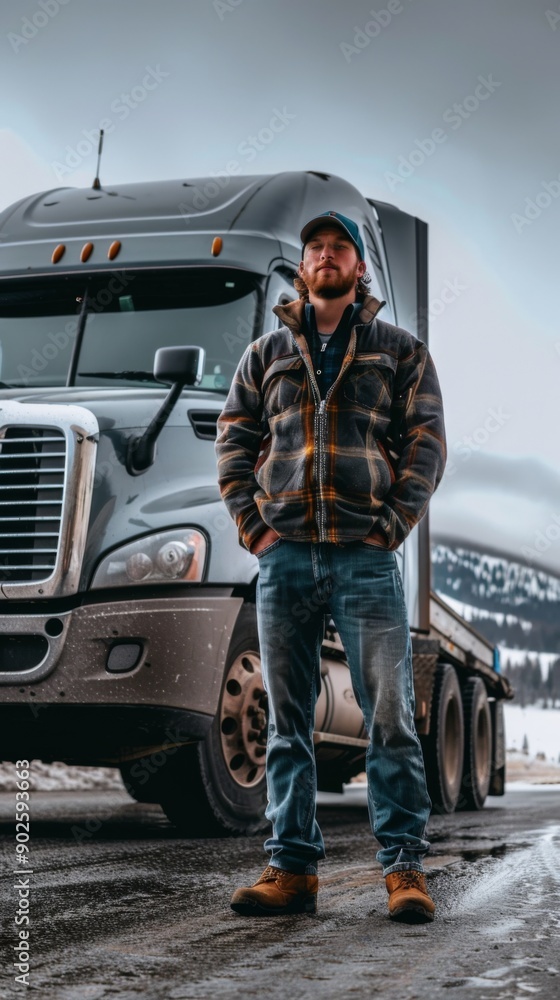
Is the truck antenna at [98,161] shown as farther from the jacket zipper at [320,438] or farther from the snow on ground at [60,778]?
the snow on ground at [60,778]

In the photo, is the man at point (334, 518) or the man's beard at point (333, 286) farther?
the man's beard at point (333, 286)

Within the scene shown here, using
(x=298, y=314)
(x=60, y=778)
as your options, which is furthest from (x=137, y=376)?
(x=60, y=778)

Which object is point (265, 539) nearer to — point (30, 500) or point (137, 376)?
point (30, 500)

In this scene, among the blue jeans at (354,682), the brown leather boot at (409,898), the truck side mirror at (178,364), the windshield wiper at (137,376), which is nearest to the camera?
the brown leather boot at (409,898)

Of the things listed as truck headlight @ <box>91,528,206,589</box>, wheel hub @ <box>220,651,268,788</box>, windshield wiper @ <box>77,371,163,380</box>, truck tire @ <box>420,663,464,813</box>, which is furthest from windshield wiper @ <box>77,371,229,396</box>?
truck tire @ <box>420,663,464,813</box>

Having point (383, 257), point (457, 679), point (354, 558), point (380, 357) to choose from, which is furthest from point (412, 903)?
point (457, 679)

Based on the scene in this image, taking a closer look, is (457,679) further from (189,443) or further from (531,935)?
(531,935)

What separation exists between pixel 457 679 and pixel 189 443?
6.03 m

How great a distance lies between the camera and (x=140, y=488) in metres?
5.75

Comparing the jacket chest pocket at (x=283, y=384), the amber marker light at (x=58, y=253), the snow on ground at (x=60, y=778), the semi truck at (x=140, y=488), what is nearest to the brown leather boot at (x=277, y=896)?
the jacket chest pocket at (x=283, y=384)

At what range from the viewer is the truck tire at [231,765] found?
5957 mm

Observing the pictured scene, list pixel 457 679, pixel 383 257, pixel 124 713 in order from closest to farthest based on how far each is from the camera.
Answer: pixel 124 713, pixel 383 257, pixel 457 679

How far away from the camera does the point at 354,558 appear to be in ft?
12.0

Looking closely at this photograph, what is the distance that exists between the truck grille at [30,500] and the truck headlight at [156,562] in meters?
0.28
